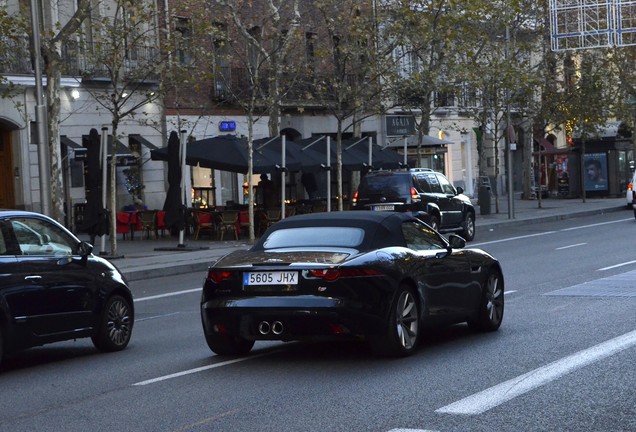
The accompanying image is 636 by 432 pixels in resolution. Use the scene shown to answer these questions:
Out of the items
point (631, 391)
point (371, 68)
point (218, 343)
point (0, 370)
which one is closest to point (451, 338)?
point (218, 343)

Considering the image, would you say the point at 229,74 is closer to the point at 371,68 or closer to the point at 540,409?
the point at 371,68

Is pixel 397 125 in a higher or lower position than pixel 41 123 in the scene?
higher

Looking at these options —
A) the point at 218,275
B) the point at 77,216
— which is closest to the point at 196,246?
the point at 77,216

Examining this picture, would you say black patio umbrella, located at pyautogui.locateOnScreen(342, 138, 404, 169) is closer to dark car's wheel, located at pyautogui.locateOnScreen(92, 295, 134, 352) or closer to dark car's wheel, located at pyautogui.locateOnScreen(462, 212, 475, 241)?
dark car's wheel, located at pyautogui.locateOnScreen(462, 212, 475, 241)

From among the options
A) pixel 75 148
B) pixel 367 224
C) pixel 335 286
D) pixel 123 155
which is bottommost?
pixel 335 286

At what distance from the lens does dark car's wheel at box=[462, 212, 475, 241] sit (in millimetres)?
32438

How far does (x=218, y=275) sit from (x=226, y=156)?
20.7m

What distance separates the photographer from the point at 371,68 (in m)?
36.0

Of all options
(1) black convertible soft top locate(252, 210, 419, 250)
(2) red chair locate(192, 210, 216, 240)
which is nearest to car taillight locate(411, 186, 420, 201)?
(2) red chair locate(192, 210, 216, 240)

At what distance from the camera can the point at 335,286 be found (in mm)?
10523

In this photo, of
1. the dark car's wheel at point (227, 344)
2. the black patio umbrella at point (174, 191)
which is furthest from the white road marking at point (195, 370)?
the black patio umbrella at point (174, 191)

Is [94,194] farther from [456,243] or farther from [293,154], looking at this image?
[456,243]

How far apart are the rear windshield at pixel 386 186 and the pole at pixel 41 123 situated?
9.49m

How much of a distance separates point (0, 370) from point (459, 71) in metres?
29.2
